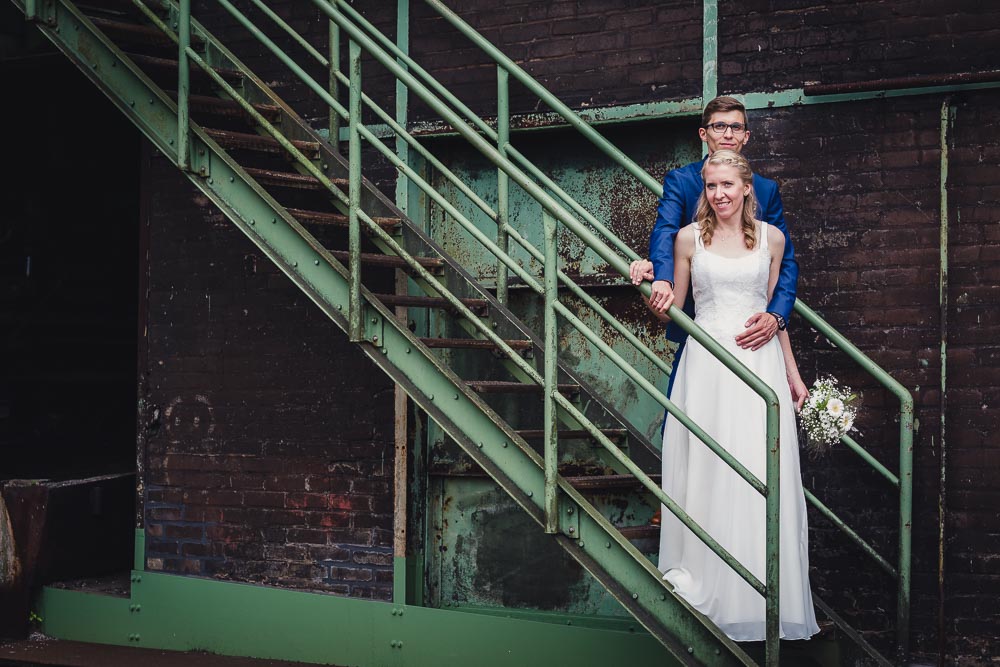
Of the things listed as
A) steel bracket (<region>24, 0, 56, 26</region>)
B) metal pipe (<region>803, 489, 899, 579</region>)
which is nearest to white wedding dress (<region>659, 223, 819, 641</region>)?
metal pipe (<region>803, 489, 899, 579</region>)

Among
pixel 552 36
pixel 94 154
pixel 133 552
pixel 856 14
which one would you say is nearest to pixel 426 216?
pixel 552 36

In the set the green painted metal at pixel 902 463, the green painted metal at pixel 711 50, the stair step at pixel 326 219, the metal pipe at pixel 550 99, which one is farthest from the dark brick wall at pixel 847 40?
the stair step at pixel 326 219

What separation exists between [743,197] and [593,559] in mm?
1454

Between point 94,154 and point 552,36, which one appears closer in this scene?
point 552,36

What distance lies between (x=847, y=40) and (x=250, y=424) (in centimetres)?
372

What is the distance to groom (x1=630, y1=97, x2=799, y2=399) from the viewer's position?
13.3 feet

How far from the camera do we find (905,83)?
502 centimetres

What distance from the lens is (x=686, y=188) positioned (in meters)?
4.36

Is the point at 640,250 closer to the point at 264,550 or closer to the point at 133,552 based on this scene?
the point at 264,550

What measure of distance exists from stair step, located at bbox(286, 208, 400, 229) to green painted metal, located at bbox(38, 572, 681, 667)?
1.96 m

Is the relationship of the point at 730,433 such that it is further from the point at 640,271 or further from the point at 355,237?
the point at 355,237

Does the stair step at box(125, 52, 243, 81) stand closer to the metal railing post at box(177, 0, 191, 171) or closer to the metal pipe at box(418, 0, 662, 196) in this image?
the metal railing post at box(177, 0, 191, 171)

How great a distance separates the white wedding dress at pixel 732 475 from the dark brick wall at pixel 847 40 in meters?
1.44

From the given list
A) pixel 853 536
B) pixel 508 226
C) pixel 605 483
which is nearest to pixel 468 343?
pixel 508 226
